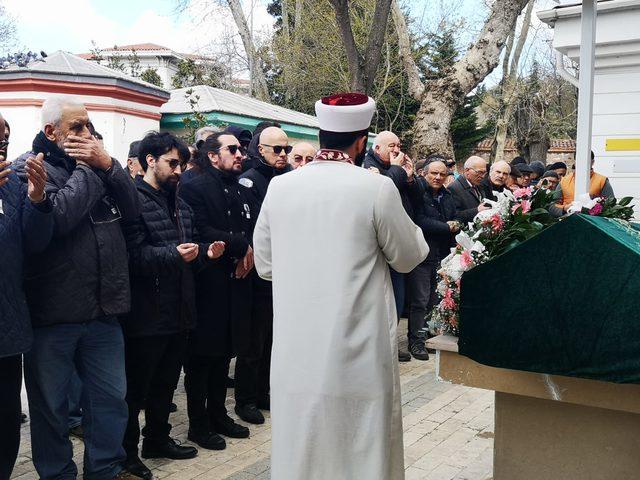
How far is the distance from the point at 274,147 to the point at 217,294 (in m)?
1.31

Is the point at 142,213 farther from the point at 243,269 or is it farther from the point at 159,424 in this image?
the point at 159,424

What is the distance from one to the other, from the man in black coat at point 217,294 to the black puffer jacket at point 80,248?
2.85 ft

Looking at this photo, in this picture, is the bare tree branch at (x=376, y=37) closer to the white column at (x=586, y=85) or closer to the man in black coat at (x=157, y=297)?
the man in black coat at (x=157, y=297)

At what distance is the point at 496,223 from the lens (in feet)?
10.5

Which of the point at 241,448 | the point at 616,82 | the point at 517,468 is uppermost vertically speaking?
the point at 616,82

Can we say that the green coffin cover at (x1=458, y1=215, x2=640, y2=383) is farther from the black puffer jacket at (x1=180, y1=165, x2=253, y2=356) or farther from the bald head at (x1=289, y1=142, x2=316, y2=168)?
the bald head at (x1=289, y1=142, x2=316, y2=168)

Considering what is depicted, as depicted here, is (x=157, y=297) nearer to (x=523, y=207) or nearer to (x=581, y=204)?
(x=523, y=207)

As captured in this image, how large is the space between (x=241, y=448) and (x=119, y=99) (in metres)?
7.02

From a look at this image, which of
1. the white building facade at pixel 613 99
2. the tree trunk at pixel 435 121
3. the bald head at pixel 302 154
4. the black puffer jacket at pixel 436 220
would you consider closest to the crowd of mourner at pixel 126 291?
the bald head at pixel 302 154

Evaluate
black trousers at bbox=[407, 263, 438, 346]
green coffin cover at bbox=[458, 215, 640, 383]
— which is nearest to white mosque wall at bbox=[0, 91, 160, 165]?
black trousers at bbox=[407, 263, 438, 346]

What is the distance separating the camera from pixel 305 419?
9.39 ft

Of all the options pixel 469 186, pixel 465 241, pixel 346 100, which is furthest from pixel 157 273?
pixel 469 186

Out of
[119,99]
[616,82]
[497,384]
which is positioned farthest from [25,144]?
[497,384]

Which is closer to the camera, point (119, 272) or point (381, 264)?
point (381, 264)
